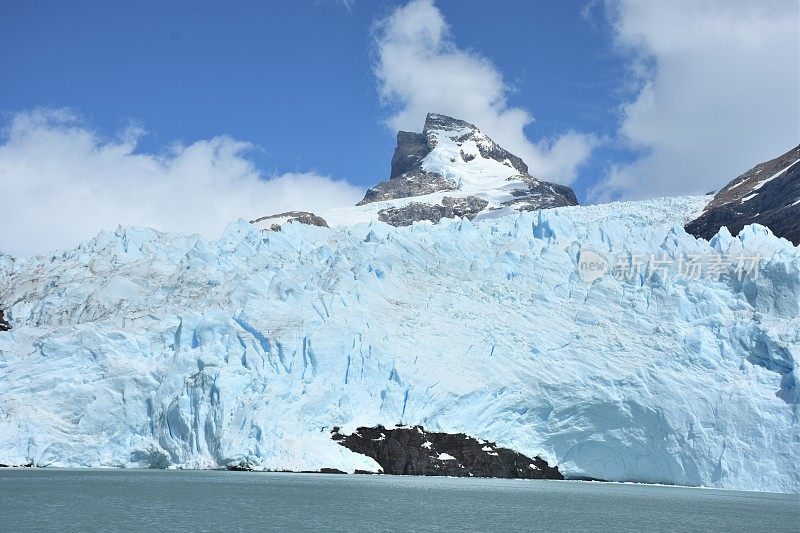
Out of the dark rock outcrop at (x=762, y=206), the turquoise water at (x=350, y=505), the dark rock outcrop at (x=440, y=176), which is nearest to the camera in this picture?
the turquoise water at (x=350, y=505)

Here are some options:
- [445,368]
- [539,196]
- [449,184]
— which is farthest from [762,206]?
[449,184]

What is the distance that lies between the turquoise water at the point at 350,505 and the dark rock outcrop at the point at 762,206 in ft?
103

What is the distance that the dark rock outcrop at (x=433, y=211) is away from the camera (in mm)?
104250

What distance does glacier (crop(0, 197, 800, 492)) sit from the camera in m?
30.5

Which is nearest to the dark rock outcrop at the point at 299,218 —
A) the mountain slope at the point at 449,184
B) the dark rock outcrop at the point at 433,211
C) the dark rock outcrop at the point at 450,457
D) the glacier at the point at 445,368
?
the mountain slope at the point at 449,184

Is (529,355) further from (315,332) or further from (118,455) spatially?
(118,455)

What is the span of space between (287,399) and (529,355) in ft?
31.2

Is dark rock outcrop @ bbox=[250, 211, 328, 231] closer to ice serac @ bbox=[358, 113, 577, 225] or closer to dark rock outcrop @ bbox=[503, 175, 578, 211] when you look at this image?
ice serac @ bbox=[358, 113, 577, 225]

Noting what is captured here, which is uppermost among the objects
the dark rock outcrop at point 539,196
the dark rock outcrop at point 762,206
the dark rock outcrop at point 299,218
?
the dark rock outcrop at point 539,196

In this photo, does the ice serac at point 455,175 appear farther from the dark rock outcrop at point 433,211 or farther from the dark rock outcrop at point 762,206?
the dark rock outcrop at point 762,206

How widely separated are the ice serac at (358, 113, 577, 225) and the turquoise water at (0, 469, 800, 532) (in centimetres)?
7530

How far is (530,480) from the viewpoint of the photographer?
108 ft

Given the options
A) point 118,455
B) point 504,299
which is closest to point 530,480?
point 504,299

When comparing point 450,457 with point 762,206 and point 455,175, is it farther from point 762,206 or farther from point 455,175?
point 455,175
